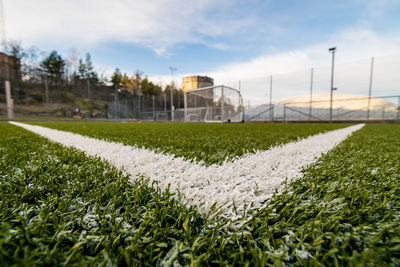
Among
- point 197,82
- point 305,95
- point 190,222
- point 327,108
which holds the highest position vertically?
point 197,82

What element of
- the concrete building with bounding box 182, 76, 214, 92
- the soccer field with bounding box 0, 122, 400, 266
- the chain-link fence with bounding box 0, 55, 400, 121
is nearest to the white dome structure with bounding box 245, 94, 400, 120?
the chain-link fence with bounding box 0, 55, 400, 121

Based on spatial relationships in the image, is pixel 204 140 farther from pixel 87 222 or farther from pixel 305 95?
pixel 305 95

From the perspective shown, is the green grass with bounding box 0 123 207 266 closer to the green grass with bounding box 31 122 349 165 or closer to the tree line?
the green grass with bounding box 31 122 349 165

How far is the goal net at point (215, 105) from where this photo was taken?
1220 centimetres

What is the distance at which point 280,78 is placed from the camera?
15.9 metres

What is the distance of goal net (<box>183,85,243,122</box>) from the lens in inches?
480

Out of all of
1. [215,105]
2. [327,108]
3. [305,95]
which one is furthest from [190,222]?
[305,95]

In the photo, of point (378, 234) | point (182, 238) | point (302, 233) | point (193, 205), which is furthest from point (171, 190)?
point (378, 234)

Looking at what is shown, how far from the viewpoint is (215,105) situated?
12.8 meters

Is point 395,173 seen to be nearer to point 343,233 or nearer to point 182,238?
point 343,233

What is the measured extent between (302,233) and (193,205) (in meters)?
0.29

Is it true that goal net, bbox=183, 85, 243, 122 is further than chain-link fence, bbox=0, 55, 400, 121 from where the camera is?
No

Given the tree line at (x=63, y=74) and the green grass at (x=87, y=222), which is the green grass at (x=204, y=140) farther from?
the tree line at (x=63, y=74)

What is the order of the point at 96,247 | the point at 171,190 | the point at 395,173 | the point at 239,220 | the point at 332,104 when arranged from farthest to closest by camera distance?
the point at 332,104 → the point at 395,173 → the point at 171,190 → the point at 239,220 → the point at 96,247
